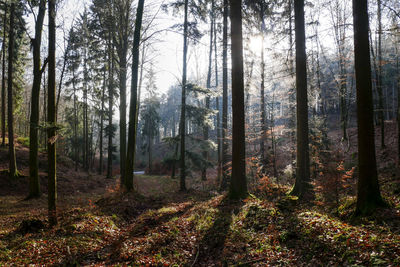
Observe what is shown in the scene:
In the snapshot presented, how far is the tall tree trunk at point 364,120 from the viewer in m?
5.50

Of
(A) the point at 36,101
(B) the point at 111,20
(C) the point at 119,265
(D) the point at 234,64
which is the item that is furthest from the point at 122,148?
(C) the point at 119,265

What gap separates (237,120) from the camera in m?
8.73

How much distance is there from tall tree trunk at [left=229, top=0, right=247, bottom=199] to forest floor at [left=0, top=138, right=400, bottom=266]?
0.71m

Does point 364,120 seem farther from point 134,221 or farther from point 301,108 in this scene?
point 134,221

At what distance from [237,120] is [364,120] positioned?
4.16 m

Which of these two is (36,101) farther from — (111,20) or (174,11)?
(174,11)

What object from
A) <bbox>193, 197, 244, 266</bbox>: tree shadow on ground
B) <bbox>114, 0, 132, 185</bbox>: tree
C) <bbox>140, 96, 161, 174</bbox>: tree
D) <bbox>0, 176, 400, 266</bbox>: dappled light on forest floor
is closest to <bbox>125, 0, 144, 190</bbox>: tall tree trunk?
<bbox>114, 0, 132, 185</bbox>: tree

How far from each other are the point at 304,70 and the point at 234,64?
9.33 ft

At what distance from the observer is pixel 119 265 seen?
15.9 feet

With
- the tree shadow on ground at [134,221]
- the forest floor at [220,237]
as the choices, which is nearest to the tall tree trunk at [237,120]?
the forest floor at [220,237]

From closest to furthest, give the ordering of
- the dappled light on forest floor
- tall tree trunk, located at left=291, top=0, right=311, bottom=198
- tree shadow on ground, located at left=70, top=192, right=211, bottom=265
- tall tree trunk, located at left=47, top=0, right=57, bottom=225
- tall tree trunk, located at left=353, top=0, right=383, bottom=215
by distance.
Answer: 1. the dappled light on forest floor
2. tree shadow on ground, located at left=70, top=192, right=211, bottom=265
3. tall tree trunk, located at left=353, top=0, right=383, bottom=215
4. tall tree trunk, located at left=47, top=0, right=57, bottom=225
5. tall tree trunk, located at left=291, top=0, right=311, bottom=198

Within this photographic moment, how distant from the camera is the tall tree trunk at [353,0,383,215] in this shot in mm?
A: 5500

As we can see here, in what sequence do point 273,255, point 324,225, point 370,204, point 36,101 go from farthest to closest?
point 36,101, point 370,204, point 324,225, point 273,255

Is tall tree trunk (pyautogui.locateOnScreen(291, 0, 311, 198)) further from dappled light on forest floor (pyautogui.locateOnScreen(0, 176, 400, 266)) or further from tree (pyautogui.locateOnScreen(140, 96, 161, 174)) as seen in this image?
tree (pyautogui.locateOnScreen(140, 96, 161, 174))
